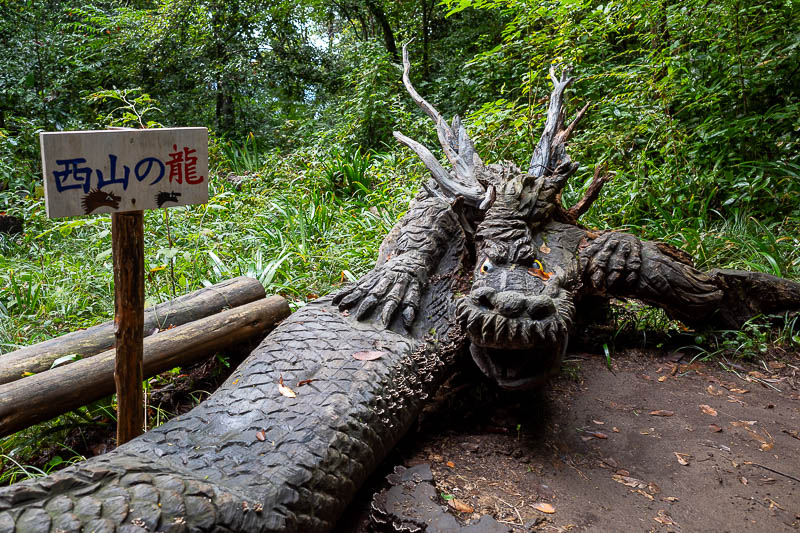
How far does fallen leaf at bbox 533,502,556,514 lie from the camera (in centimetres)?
192

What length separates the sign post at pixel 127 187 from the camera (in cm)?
155

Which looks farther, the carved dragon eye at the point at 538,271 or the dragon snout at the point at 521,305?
the carved dragon eye at the point at 538,271

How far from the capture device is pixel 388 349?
2334 mm

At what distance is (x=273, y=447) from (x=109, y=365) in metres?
1.06

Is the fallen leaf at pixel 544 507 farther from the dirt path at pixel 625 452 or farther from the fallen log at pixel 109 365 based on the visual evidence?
the fallen log at pixel 109 365

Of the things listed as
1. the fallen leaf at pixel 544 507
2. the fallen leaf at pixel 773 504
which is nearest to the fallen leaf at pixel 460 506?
the fallen leaf at pixel 544 507

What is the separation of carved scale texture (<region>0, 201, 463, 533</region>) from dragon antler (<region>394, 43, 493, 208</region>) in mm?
694

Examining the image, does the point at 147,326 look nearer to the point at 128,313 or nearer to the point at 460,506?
the point at 128,313

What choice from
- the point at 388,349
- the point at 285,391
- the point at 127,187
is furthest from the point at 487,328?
the point at 127,187

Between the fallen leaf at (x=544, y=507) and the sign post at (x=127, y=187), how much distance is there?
148 cm

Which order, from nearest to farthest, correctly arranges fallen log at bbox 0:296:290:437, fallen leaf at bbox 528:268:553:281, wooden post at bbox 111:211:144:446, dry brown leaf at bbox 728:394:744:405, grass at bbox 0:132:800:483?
wooden post at bbox 111:211:144:446
fallen log at bbox 0:296:290:437
fallen leaf at bbox 528:268:553:281
dry brown leaf at bbox 728:394:744:405
grass at bbox 0:132:800:483

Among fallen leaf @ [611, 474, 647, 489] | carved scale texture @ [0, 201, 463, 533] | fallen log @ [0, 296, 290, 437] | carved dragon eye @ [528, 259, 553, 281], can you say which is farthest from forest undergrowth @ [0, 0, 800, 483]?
fallen leaf @ [611, 474, 647, 489]

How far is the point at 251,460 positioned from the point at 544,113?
186 inches

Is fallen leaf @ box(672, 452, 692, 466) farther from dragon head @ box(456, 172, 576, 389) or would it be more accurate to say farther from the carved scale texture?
the carved scale texture
